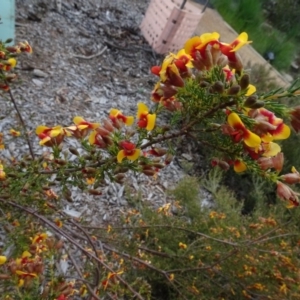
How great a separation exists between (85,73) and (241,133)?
2.56 metres

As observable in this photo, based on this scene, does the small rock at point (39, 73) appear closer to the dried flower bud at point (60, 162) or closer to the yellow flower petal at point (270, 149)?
the dried flower bud at point (60, 162)

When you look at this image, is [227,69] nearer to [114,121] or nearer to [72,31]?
[114,121]

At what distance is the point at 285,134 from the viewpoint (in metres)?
0.90

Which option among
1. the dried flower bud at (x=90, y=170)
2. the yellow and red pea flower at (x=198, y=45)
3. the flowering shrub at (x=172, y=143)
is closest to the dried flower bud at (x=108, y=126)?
the flowering shrub at (x=172, y=143)

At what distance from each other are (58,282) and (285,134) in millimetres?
695

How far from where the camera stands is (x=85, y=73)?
10.9 ft

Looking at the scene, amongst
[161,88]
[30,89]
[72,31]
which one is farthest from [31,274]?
[72,31]

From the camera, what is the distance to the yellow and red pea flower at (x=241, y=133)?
Result: 0.86 meters

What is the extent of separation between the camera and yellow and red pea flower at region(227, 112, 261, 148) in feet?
2.82

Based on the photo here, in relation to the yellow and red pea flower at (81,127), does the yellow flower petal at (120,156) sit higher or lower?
higher

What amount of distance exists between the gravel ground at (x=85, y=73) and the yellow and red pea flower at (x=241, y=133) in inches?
61.2

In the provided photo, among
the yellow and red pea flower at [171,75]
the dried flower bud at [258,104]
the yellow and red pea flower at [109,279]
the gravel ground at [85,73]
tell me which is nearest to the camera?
the dried flower bud at [258,104]

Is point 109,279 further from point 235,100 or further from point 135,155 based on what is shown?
point 235,100

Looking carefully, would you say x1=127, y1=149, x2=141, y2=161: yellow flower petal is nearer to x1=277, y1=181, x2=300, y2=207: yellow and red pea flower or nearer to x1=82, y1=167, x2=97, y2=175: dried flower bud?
x1=82, y1=167, x2=97, y2=175: dried flower bud
